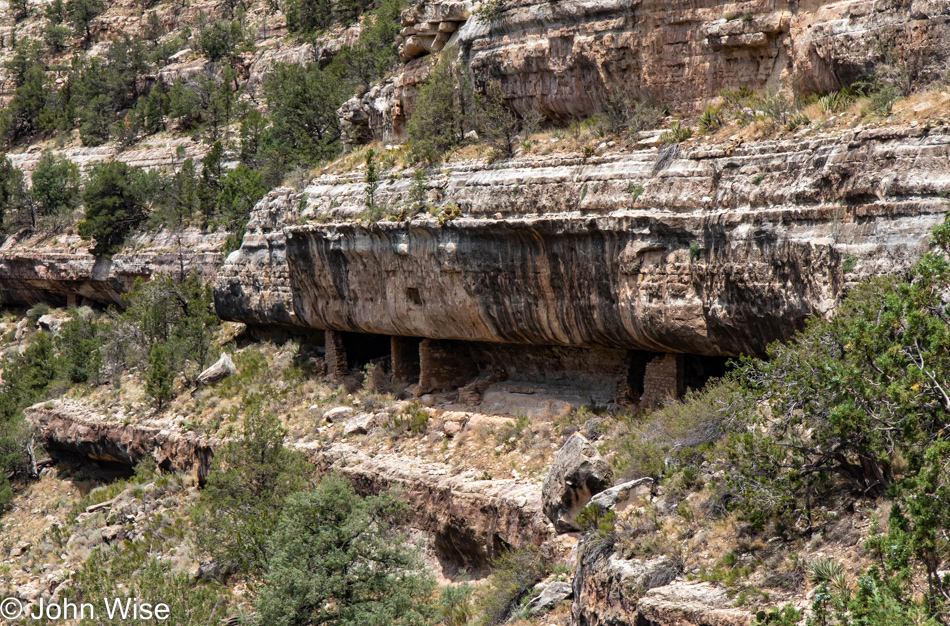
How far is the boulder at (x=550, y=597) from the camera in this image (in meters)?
14.9

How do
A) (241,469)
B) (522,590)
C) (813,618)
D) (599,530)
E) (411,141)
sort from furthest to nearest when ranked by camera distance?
(411,141) < (241,469) < (522,590) < (599,530) < (813,618)

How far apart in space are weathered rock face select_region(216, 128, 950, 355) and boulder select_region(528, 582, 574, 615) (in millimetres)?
5126

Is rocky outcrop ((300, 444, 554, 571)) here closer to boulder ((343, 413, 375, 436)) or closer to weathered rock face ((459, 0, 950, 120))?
boulder ((343, 413, 375, 436))

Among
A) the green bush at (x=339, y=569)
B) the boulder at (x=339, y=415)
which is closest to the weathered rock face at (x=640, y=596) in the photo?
the green bush at (x=339, y=569)

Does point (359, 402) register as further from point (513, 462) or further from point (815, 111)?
point (815, 111)

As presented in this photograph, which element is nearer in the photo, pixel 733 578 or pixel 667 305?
pixel 733 578

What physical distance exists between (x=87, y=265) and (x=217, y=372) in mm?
18659

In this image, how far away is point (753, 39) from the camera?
1822 centimetres

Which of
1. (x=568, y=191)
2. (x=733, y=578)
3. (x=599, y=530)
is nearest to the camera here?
(x=733, y=578)

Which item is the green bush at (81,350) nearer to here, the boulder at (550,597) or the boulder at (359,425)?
the boulder at (359,425)

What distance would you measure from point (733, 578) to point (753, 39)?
11186 mm

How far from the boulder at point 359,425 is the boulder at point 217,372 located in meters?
7.89

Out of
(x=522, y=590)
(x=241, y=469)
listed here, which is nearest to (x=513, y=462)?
(x=522, y=590)

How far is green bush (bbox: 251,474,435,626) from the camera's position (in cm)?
1631
